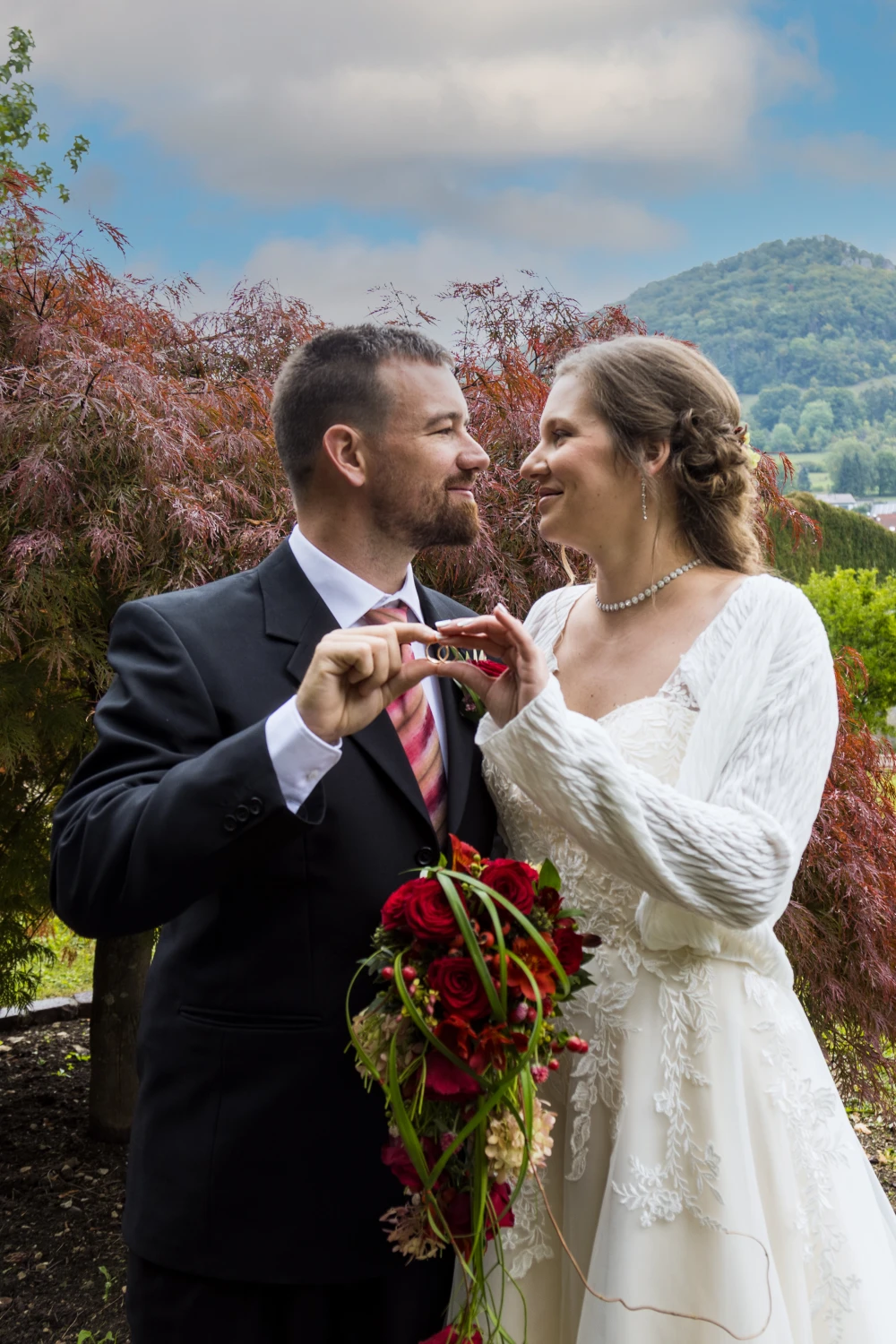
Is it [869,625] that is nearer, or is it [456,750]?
[456,750]

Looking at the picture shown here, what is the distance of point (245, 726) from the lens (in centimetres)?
225

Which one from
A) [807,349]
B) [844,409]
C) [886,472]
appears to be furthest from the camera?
[844,409]

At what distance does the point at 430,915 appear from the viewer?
1.85m

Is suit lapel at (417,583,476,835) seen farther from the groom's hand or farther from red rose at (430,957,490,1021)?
red rose at (430,957,490,1021)

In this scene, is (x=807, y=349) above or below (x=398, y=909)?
above

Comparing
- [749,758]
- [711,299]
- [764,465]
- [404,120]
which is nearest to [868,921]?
[764,465]

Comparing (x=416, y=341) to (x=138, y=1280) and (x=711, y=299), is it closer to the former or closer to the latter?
(x=138, y=1280)

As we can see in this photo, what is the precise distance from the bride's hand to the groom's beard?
377mm

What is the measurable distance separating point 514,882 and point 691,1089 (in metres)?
0.65

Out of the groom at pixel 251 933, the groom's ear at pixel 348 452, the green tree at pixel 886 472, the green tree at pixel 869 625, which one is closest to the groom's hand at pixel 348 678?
the groom at pixel 251 933

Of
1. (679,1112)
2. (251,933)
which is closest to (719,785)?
(679,1112)

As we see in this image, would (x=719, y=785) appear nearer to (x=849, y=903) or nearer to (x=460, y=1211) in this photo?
(x=460, y=1211)

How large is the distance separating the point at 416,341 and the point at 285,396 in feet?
1.12

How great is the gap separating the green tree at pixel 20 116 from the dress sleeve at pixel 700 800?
8482mm
